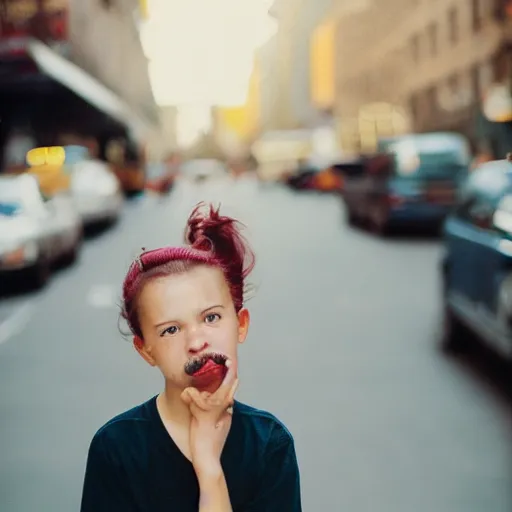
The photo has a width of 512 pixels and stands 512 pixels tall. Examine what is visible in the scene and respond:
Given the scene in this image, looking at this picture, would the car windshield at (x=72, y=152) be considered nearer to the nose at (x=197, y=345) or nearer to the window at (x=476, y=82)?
the nose at (x=197, y=345)

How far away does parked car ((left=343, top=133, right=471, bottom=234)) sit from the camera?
15516 millimetres

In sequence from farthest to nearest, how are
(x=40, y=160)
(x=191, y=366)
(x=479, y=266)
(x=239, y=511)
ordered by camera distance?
(x=479, y=266)
(x=40, y=160)
(x=239, y=511)
(x=191, y=366)

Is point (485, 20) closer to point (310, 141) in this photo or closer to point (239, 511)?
point (310, 141)

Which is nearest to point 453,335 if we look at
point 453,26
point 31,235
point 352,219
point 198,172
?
point 198,172

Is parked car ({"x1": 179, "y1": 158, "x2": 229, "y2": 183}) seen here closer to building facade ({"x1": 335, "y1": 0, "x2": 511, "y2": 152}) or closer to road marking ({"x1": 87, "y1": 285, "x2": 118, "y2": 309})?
road marking ({"x1": 87, "y1": 285, "x2": 118, "y2": 309})

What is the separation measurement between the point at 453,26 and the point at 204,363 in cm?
3575

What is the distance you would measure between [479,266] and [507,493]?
2.24 metres

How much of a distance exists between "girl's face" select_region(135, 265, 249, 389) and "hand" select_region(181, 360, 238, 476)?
0.03 m

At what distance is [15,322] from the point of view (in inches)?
335

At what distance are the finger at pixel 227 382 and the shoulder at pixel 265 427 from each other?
6.1 inches

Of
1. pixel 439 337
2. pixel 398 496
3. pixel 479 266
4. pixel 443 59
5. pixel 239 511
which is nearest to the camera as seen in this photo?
Answer: pixel 239 511

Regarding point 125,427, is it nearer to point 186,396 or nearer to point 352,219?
point 186,396

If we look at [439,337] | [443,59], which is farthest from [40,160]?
[443,59]

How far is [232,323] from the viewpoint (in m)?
1.22
